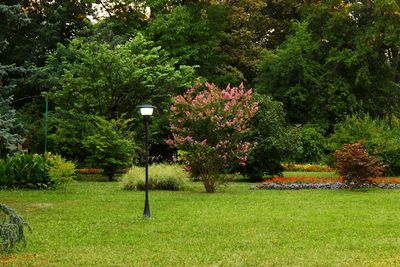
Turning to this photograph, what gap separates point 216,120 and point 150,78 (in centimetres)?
927

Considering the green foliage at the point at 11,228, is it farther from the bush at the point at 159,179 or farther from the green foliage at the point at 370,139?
the green foliage at the point at 370,139

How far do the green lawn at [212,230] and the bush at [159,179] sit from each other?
2404mm

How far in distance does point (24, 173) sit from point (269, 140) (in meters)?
9.59

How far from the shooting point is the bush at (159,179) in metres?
20.2

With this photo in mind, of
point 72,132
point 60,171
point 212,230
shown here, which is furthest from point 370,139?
point 212,230

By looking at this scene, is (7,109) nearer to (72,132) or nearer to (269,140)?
(269,140)

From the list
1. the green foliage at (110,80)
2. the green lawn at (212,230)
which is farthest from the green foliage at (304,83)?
the green lawn at (212,230)

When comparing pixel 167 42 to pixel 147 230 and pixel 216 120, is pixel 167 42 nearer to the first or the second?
pixel 216 120

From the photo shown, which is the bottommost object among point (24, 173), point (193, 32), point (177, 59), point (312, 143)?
point (24, 173)

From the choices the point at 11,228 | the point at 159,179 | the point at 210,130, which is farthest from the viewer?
the point at 159,179

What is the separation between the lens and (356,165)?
1912cm

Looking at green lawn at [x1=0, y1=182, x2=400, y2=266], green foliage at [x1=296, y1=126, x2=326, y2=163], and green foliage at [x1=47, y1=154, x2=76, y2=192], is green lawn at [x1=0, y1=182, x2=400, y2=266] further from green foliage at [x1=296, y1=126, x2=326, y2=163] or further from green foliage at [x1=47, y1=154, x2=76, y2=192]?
green foliage at [x1=296, y1=126, x2=326, y2=163]

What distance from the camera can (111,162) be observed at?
23.9m

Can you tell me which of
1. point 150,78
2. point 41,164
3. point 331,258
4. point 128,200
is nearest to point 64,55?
point 150,78
